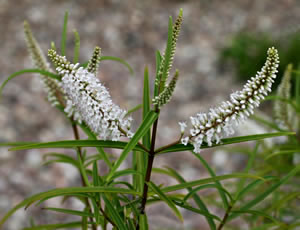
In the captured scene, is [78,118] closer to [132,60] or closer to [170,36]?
[170,36]

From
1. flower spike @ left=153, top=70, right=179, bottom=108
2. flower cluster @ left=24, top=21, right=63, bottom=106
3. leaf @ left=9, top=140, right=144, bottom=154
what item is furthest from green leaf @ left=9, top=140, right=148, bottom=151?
flower cluster @ left=24, top=21, right=63, bottom=106

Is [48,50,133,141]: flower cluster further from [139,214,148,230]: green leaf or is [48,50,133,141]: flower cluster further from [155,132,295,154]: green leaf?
[139,214,148,230]: green leaf

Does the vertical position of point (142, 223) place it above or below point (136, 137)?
below

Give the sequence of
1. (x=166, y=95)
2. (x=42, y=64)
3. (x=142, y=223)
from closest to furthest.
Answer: (x=166, y=95) < (x=142, y=223) < (x=42, y=64)

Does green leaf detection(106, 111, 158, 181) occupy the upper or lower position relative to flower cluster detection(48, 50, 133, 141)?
lower

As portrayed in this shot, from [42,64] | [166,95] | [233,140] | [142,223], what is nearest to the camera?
[166,95]

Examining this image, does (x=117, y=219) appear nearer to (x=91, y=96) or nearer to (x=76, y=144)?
(x=76, y=144)

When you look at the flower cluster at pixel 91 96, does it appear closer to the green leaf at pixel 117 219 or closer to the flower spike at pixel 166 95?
the flower spike at pixel 166 95

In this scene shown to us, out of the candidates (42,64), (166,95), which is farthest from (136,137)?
(42,64)

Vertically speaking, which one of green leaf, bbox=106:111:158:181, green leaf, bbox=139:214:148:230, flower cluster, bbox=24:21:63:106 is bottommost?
green leaf, bbox=139:214:148:230
